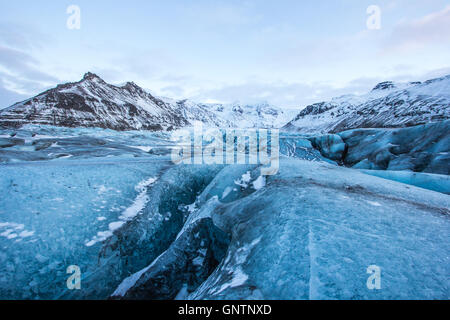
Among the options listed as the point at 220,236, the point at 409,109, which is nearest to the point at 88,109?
the point at 220,236

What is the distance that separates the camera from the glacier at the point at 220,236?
2.28 metres

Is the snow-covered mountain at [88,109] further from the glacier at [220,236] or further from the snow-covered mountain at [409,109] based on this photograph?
the snow-covered mountain at [409,109]

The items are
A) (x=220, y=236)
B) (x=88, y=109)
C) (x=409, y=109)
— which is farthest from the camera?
(x=88, y=109)

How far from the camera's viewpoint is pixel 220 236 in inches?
175

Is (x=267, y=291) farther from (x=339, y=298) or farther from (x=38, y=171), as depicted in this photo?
(x=38, y=171)

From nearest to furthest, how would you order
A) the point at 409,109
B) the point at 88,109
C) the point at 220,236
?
the point at 220,236 < the point at 409,109 < the point at 88,109

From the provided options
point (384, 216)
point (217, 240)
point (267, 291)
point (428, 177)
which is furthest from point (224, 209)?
point (428, 177)

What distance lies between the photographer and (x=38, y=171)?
223 inches

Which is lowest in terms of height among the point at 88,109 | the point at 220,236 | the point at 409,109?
the point at 220,236

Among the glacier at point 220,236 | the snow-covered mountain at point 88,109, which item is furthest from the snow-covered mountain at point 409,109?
the snow-covered mountain at point 88,109

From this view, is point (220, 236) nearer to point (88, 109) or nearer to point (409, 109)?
point (88, 109)
